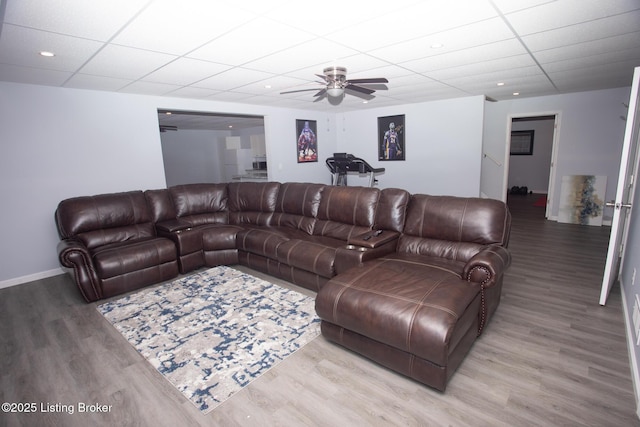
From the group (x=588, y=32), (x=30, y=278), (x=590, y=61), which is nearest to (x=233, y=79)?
(x=588, y=32)

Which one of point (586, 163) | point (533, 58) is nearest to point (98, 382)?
point (533, 58)

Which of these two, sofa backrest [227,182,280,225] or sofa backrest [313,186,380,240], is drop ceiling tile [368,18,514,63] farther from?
sofa backrest [227,182,280,225]

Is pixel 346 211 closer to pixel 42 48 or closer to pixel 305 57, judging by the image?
pixel 305 57

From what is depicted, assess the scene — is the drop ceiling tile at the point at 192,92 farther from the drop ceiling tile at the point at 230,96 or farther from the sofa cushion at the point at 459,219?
the sofa cushion at the point at 459,219

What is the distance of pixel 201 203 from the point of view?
4707 millimetres

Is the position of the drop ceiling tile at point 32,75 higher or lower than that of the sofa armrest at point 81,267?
higher

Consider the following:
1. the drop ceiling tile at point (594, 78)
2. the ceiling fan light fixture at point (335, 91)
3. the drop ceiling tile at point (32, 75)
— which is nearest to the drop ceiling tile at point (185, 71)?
the drop ceiling tile at point (32, 75)

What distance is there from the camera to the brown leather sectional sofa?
1938mm

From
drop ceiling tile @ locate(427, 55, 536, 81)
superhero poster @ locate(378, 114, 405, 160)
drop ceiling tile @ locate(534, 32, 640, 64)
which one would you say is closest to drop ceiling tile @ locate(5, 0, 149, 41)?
drop ceiling tile @ locate(427, 55, 536, 81)

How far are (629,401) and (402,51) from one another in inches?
117

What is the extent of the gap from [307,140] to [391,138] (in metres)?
1.84

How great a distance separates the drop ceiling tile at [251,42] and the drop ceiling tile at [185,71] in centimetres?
18

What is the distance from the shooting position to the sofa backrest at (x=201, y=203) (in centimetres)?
453

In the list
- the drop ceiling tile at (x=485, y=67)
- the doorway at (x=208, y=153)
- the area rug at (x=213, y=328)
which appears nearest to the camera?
the area rug at (x=213, y=328)
